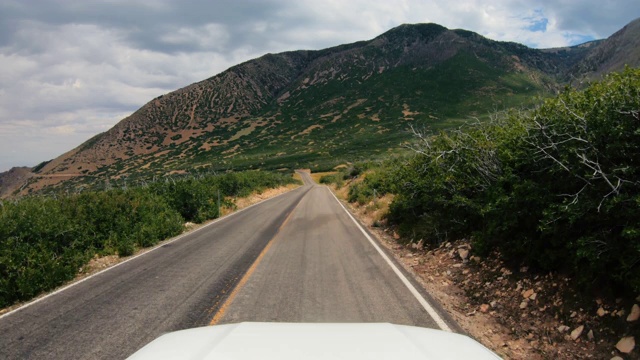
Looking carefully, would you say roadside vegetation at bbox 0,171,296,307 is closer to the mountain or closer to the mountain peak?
the mountain

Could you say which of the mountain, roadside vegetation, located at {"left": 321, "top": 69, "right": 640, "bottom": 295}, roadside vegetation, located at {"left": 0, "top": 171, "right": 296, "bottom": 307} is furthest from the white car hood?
the mountain

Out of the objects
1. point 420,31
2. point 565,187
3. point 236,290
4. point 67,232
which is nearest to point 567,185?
point 565,187

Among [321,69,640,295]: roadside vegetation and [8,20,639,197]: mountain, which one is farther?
[8,20,639,197]: mountain

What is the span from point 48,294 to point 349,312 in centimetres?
643

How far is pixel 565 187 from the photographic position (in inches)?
223

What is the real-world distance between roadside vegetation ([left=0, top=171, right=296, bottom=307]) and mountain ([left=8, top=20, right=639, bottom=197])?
7751 cm

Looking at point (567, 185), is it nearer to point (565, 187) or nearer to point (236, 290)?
point (565, 187)

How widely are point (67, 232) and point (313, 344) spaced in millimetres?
10477

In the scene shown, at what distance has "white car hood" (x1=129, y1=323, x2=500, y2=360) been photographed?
A: 2.19 metres

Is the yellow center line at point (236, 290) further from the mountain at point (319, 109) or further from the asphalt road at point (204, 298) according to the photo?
the mountain at point (319, 109)

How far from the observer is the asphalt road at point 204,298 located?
16.4ft

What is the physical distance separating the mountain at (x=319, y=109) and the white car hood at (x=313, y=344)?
289 ft

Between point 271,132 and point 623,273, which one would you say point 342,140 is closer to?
point 271,132

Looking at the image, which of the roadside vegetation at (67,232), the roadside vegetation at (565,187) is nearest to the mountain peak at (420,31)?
the roadside vegetation at (67,232)
